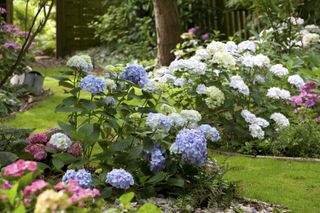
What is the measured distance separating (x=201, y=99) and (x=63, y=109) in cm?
198

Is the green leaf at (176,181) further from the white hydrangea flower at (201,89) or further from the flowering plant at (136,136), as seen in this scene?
the white hydrangea flower at (201,89)

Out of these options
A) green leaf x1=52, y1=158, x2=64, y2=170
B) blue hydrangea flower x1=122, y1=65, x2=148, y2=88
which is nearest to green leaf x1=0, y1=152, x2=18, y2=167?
green leaf x1=52, y1=158, x2=64, y2=170

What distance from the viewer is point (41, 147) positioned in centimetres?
398

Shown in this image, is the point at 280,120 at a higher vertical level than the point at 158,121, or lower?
lower

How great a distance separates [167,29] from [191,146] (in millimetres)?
7049

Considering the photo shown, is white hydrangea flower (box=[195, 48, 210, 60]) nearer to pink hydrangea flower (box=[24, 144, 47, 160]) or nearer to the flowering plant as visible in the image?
the flowering plant

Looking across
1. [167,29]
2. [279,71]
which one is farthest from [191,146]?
[167,29]

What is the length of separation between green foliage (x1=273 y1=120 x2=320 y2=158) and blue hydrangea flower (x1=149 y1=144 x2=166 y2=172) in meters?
1.97

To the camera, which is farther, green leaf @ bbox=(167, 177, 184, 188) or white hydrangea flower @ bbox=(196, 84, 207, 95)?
white hydrangea flower @ bbox=(196, 84, 207, 95)

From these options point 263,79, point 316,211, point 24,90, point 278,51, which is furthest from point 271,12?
point 316,211

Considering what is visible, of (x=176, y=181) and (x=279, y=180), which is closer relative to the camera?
(x=176, y=181)

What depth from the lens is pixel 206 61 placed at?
5.43m

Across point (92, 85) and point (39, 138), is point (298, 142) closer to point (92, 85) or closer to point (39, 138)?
point (39, 138)

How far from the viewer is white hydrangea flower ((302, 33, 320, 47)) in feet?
26.9
